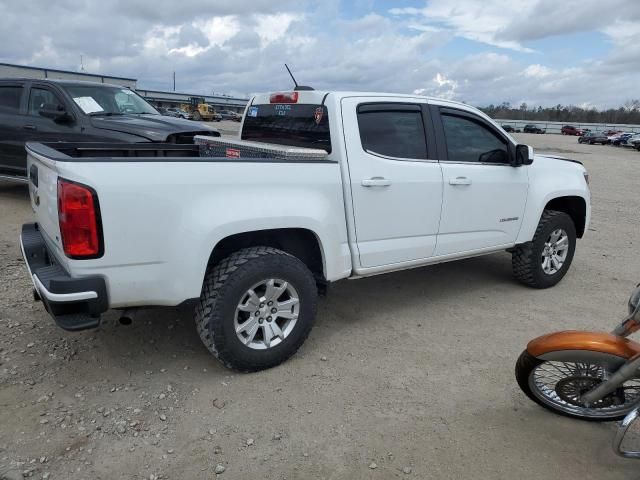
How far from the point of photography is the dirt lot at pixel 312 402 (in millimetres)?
2633

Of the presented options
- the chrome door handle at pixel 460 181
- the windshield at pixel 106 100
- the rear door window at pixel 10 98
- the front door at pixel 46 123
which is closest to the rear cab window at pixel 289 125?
the chrome door handle at pixel 460 181

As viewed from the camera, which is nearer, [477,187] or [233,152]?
[233,152]

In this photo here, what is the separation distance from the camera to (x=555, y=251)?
17.5ft

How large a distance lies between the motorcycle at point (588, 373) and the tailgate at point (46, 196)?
2726 mm

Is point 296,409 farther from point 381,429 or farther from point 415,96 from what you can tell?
point 415,96

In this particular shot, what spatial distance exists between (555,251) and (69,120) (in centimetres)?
666

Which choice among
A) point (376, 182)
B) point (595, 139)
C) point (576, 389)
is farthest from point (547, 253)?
point (595, 139)

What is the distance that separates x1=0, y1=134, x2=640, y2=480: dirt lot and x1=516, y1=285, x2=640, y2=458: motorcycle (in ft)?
0.46

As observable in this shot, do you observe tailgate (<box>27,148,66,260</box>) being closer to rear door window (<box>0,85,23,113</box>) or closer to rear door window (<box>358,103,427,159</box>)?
rear door window (<box>358,103,427,159</box>)

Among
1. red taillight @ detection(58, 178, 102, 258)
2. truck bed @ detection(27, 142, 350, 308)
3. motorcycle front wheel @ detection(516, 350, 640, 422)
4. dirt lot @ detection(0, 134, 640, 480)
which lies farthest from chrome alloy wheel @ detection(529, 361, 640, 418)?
red taillight @ detection(58, 178, 102, 258)

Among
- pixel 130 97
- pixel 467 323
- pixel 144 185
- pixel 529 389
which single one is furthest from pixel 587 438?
pixel 130 97

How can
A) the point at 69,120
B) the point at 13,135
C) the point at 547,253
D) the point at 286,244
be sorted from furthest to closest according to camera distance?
the point at 13,135 → the point at 69,120 → the point at 547,253 → the point at 286,244

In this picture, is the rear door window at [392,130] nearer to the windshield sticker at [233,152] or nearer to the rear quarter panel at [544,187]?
the windshield sticker at [233,152]

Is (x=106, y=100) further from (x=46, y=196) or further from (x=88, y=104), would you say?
(x=46, y=196)
